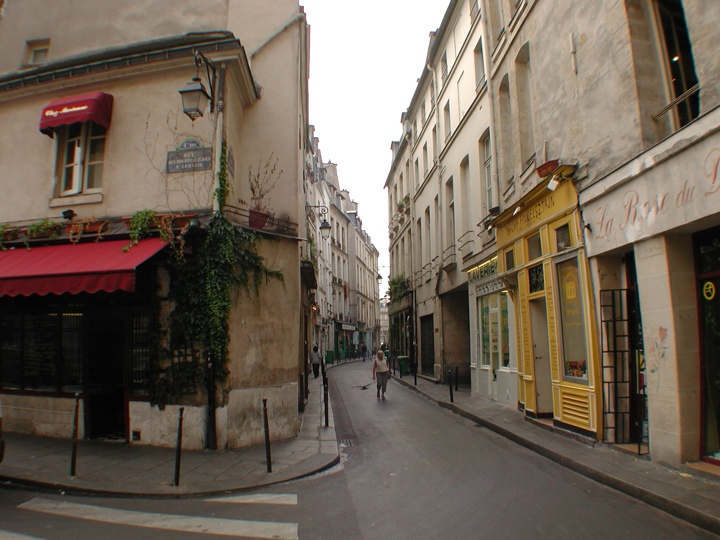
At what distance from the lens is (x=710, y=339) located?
590 centimetres

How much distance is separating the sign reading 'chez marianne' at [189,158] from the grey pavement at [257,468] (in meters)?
4.78

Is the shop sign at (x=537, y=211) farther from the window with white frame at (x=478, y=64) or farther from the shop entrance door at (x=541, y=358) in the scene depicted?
the window with white frame at (x=478, y=64)

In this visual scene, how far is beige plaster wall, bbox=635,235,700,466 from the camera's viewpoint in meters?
5.83

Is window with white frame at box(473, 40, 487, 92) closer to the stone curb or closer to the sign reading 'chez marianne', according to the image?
the sign reading 'chez marianne'

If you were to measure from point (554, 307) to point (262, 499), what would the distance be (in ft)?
19.7

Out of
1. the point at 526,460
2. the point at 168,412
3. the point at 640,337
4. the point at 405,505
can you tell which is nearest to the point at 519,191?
the point at 640,337

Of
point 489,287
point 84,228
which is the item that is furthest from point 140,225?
point 489,287

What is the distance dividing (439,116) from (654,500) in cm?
1638

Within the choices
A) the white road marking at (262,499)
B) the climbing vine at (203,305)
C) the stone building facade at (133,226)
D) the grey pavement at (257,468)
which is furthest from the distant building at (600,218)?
the climbing vine at (203,305)

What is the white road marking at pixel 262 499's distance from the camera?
5461 millimetres

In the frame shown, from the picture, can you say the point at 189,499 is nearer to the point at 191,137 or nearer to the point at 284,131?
the point at 191,137

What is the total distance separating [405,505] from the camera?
5.18 meters

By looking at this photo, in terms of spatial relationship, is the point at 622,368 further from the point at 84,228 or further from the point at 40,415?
the point at 40,415

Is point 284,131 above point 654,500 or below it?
above
